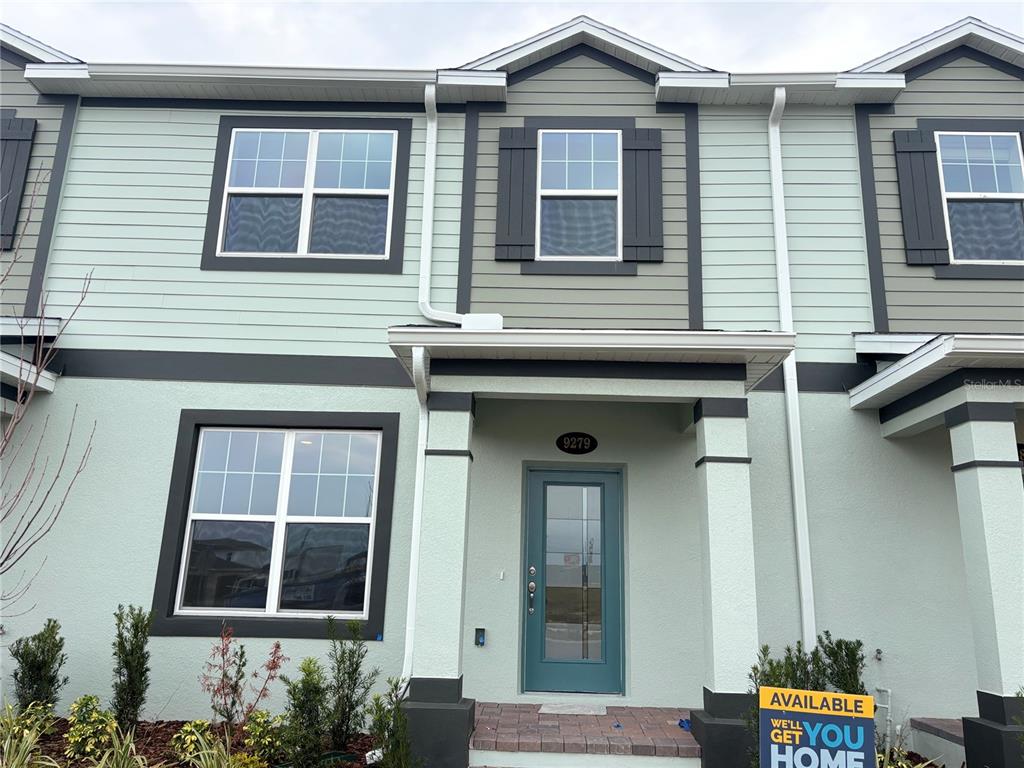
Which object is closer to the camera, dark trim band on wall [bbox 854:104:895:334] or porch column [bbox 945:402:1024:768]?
porch column [bbox 945:402:1024:768]

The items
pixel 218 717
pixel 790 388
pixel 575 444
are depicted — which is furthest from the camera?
pixel 575 444

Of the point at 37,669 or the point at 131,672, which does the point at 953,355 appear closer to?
the point at 131,672

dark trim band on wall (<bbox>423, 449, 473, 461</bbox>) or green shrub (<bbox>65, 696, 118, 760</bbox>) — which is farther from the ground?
dark trim band on wall (<bbox>423, 449, 473, 461</bbox>)

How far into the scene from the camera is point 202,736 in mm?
4840

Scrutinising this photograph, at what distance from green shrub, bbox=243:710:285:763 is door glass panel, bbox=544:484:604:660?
2192 millimetres

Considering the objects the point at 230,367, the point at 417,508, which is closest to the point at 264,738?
the point at 417,508

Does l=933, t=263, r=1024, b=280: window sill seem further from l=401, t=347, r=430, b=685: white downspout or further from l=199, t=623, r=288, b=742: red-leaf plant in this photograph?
l=199, t=623, r=288, b=742: red-leaf plant

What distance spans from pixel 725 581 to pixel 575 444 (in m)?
1.81

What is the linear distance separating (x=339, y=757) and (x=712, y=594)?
2.73 metres

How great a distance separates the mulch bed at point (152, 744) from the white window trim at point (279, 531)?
2.79 ft

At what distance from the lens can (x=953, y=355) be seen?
4.46m

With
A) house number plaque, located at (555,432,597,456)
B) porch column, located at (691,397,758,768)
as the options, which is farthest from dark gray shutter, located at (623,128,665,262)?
porch column, located at (691,397,758,768)

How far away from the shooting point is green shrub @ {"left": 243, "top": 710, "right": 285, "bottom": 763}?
15.4 ft

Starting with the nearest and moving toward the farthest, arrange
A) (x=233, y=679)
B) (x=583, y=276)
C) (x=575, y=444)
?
(x=233, y=679) → (x=575, y=444) → (x=583, y=276)
